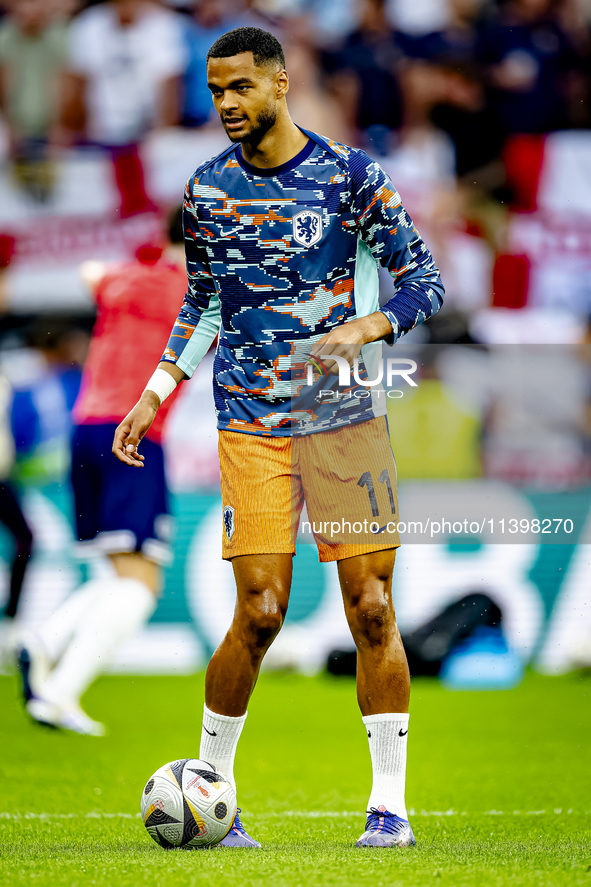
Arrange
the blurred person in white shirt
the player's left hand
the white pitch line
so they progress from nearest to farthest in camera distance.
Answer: the player's left hand < the white pitch line < the blurred person in white shirt

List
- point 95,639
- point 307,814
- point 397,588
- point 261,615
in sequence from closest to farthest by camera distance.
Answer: point 261,615 → point 307,814 → point 95,639 → point 397,588

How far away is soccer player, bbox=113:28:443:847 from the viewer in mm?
2742

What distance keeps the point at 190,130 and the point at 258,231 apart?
17.2ft

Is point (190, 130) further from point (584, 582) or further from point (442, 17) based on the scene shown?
point (584, 582)

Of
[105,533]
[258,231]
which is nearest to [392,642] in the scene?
[258,231]

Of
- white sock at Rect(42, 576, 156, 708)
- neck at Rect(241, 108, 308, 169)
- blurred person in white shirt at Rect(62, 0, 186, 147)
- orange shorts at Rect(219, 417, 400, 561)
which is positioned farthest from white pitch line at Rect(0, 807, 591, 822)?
blurred person in white shirt at Rect(62, 0, 186, 147)

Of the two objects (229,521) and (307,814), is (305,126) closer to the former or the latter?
(229,521)

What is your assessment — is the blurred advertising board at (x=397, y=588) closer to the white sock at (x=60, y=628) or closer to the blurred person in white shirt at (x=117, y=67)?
the white sock at (x=60, y=628)

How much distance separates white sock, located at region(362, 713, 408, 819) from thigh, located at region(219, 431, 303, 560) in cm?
47

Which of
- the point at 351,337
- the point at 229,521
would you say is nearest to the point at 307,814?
the point at 229,521

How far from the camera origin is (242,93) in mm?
2758

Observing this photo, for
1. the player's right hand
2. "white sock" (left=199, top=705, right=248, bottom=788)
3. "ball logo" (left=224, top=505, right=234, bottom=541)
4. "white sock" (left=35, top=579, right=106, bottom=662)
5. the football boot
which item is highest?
the player's right hand

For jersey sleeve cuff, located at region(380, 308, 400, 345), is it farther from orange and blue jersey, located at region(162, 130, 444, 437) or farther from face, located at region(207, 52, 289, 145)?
face, located at region(207, 52, 289, 145)

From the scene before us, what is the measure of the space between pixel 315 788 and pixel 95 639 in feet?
4.15
